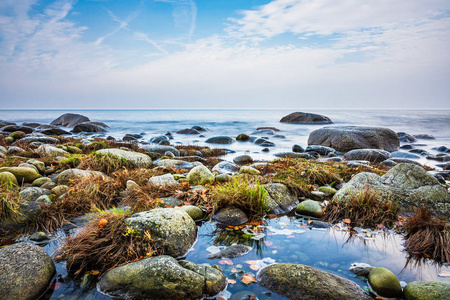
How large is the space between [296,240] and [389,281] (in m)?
1.66

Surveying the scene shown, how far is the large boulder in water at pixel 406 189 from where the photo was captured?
5621mm

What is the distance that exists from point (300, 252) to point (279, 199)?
1.98 meters

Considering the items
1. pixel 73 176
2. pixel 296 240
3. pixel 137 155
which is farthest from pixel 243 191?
pixel 137 155

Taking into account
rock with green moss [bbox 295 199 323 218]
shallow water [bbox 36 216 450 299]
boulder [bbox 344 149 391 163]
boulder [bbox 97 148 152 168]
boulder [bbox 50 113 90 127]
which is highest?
boulder [bbox 50 113 90 127]

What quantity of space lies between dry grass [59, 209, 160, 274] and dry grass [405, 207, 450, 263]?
416cm

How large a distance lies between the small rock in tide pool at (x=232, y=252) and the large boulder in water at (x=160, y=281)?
690 mm

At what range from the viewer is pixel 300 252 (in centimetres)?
432

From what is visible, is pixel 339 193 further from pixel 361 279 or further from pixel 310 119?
pixel 310 119

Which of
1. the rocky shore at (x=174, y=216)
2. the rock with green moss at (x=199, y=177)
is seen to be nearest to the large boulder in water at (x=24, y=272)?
the rocky shore at (x=174, y=216)

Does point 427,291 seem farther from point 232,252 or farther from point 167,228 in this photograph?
point 167,228

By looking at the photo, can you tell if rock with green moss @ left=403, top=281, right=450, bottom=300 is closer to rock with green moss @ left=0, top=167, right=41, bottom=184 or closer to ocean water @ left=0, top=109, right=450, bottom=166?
rock with green moss @ left=0, top=167, right=41, bottom=184

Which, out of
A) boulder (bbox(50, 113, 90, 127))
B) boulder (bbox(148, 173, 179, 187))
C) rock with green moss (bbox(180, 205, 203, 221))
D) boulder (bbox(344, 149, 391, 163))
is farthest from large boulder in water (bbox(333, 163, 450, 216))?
boulder (bbox(50, 113, 90, 127))

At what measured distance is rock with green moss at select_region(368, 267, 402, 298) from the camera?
320 cm

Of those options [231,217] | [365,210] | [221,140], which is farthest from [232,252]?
[221,140]
